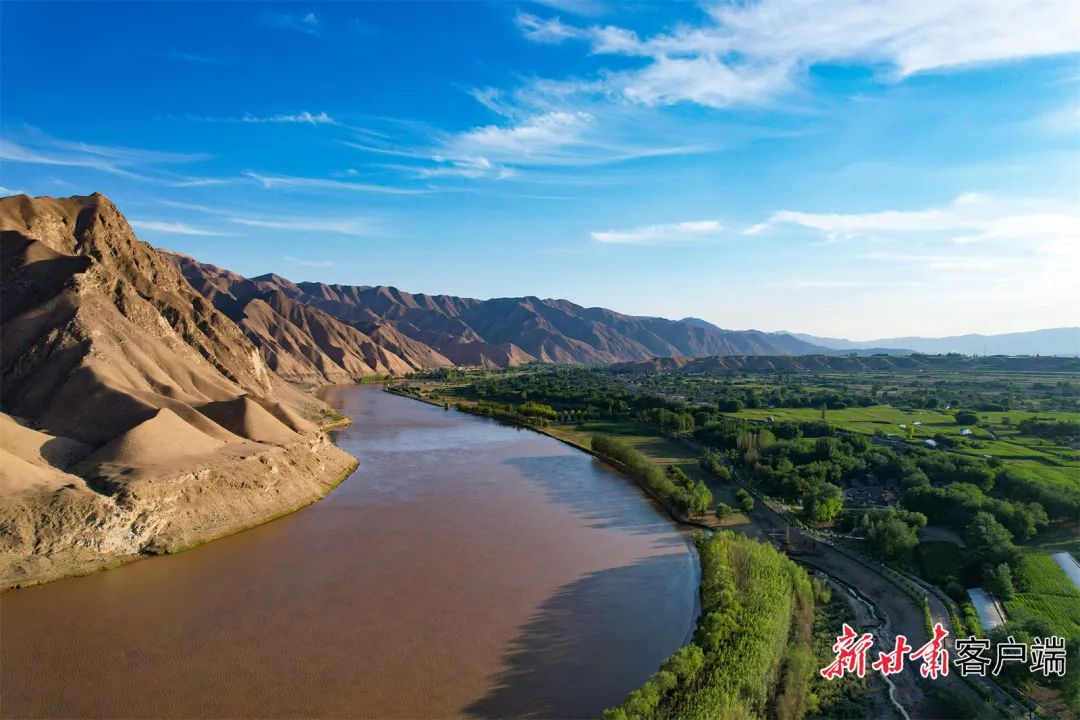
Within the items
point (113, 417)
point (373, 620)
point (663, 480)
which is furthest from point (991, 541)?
point (113, 417)

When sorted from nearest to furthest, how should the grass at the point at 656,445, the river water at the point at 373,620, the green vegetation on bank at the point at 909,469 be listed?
1. the river water at the point at 373,620
2. the green vegetation on bank at the point at 909,469
3. the grass at the point at 656,445

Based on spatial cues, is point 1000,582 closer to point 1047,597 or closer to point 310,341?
point 1047,597

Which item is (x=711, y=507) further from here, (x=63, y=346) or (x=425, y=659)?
(x=63, y=346)

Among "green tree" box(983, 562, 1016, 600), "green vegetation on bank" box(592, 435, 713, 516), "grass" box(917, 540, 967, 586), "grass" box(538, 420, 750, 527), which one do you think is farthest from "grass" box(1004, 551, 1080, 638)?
"green vegetation on bank" box(592, 435, 713, 516)

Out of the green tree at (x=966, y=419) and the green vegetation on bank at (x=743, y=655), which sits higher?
the green tree at (x=966, y=419)

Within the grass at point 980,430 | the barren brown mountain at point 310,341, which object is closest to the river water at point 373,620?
the grass at point 980,430

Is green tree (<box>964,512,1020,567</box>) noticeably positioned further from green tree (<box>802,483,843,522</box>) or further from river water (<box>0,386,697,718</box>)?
river water (<box>0,386,697,718</box>)

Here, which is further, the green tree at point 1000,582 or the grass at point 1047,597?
the green tree at point 1000,582

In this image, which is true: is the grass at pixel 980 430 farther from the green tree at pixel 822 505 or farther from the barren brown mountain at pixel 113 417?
the barren brown mountain at pixel 113 417

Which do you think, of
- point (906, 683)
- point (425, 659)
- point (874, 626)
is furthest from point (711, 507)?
point (425, 659)
